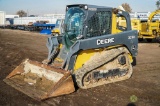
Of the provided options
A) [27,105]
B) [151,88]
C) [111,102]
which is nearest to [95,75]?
[111,102]

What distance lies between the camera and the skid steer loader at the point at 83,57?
603cm

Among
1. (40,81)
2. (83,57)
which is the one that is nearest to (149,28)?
(83,57)

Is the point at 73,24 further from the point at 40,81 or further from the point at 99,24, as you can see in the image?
the point at 40,81

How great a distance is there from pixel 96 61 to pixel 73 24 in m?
1.42

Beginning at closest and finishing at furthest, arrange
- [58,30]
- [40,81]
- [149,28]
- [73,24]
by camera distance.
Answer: [40,81], [73,24], [149,28], [58,30]

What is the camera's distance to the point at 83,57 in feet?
21.3

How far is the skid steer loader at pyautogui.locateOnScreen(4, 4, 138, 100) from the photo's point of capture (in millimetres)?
6031

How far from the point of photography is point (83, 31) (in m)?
6.62

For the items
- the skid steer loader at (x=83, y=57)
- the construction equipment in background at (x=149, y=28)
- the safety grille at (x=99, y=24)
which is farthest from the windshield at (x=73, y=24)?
the construction equipment in background at (x=149, y=28)

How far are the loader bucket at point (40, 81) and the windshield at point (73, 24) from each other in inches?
47.8

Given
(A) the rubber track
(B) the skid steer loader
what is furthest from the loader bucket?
(A) the rubber track

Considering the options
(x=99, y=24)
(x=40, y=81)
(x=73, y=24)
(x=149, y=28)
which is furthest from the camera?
(x=149, y=28)

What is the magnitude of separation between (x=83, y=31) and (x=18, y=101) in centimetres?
264

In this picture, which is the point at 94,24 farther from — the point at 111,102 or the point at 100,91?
the point at 111,102
